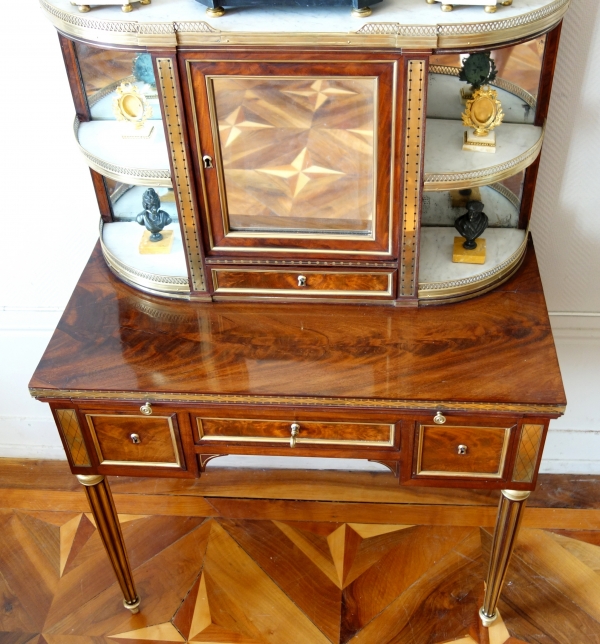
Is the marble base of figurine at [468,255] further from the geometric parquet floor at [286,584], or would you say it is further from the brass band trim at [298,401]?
the geometric parquet floor at [286,584]

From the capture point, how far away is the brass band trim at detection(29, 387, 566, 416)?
1.24 m

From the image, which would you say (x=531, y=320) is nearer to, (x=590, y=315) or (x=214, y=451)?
(x=590, y=315)

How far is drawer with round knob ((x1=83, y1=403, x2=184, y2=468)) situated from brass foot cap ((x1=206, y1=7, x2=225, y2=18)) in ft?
1.94

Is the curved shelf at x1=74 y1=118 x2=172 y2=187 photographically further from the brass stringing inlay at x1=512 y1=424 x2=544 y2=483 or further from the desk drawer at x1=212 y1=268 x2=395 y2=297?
the brass stringing inlay at x1=512 y1=424 x2=544 y2=483

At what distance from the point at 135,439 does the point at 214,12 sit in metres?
0.68

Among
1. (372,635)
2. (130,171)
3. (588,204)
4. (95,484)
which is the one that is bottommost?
(372,635)

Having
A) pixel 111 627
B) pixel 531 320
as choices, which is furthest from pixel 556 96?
pixel 111 627

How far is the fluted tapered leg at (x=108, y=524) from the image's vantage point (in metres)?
1.45

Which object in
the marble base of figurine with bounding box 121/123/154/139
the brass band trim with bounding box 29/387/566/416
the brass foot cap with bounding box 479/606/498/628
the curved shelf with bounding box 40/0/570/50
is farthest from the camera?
the brass foot cap with bounding box 479/606/498/628

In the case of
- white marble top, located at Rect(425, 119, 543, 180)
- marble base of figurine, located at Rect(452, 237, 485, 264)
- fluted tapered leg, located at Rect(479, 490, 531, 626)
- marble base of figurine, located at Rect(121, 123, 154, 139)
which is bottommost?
fluted tapered leg, located at Rect(479, 490, 531, 626)

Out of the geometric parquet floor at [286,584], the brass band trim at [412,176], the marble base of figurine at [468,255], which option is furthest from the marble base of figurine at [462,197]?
the geometric parquet floor at [286,584]

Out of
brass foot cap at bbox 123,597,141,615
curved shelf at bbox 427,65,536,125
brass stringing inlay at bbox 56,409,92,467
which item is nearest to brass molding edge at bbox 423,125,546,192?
curved shelf at bbox 427,65,536,125

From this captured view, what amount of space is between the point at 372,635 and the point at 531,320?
0.73 meters

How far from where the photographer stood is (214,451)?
1373mm
